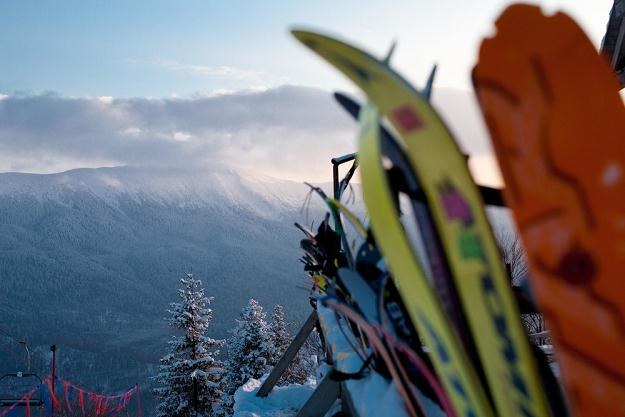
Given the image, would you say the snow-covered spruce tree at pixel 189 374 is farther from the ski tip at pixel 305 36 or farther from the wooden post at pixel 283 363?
the ski tip at pixel 305 36

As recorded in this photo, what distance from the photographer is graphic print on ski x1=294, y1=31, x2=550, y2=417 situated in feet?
4.43

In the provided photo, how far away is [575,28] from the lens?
1.21 metres

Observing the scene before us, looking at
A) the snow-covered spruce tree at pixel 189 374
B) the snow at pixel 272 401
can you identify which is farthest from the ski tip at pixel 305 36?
the snow-covered spruce tree at pixel 189 374

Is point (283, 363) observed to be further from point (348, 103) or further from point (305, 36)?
point (305, 36)

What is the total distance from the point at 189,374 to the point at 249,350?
4375mm

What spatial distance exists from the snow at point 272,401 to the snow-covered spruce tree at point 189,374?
18944 millimetres

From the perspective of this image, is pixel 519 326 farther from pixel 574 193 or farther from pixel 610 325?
pixel 574 193

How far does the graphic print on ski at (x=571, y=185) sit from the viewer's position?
1155 millimetres

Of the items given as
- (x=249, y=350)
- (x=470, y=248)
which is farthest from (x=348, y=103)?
(x=249, y=350)

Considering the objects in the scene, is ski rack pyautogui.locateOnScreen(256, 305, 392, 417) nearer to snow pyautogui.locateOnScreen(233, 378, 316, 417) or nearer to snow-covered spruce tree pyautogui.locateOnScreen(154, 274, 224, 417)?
snow pyautogui.locateOnScreen(233, 378, 316, 417)

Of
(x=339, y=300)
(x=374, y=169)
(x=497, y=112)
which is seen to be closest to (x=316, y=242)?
(x=339, y=300)

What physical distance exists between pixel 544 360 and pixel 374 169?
3.22 ft

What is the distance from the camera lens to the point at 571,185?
1174 mm

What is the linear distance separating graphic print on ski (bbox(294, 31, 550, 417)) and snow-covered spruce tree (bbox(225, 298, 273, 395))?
27270 mm
